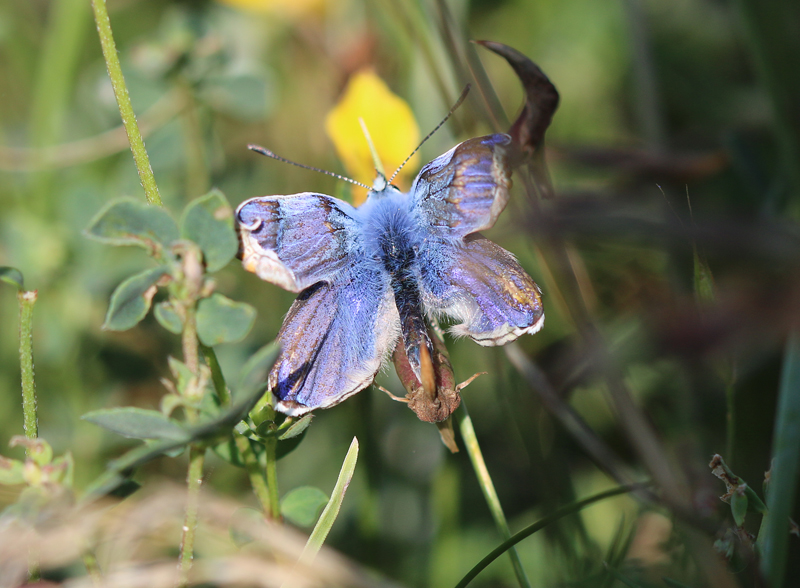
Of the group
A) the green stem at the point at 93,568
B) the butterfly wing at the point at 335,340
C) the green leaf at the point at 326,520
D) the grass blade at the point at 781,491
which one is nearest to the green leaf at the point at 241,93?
the butterfly wing at the point at 335,340

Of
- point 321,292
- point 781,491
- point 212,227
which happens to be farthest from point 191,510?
point 781,491

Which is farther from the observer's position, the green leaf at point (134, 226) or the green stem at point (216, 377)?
the green stem at point (216, 377)

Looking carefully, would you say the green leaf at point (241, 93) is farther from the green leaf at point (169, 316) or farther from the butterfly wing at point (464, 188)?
the green leaf at point (169, 316)

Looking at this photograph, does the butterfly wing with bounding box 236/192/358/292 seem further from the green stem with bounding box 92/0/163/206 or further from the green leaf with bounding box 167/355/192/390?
the green leaf with bounding box 167/355/192/390

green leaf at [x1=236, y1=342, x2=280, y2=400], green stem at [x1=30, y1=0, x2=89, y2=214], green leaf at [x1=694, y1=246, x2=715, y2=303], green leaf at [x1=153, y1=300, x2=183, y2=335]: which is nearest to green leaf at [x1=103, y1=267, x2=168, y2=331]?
green leaf at [x1=153, y1=300, x2=183, y2=335]

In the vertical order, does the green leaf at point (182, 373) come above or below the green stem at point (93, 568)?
above

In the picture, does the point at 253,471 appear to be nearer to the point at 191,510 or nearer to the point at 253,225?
the point at 191,510

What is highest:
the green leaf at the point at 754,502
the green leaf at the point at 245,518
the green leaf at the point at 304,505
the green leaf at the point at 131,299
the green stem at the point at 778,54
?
the green leaf at the point at 131,299
